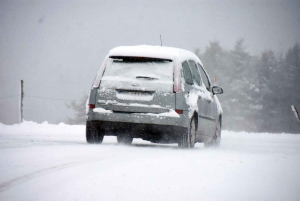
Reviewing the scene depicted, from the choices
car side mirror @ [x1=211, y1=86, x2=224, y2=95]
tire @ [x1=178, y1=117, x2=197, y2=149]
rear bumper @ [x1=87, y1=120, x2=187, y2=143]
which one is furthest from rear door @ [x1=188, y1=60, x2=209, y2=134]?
car side mirror @ [x1=211, y1=86, x2=224, y2=95]

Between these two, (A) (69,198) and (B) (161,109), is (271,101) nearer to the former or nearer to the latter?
(B) (161,109)

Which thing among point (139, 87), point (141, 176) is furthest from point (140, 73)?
point (141, 176)

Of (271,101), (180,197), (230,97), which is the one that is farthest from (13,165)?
(230,97)

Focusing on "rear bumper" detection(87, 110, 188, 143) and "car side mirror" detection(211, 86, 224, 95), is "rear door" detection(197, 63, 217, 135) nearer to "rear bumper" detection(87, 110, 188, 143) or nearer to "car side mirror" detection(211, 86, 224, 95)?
"car side mirror" detection(211, 86, 224, 95)

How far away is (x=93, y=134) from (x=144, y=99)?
1.15 m

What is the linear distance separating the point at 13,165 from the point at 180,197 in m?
2.43

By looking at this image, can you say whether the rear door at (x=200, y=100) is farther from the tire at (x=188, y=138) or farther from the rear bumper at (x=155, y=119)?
the rear bumper at (x=155, y=119)

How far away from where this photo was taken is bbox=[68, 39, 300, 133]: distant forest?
6284 centimetres

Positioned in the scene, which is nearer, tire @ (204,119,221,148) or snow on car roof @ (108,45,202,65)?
snow on car roof @ (108,45,202,65)

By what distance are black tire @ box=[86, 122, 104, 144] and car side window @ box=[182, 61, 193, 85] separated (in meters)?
1.80

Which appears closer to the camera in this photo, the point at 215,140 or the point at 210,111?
the point at 210,111

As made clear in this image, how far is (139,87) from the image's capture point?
10484 mm

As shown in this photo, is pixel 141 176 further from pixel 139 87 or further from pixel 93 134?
pixel 93 134

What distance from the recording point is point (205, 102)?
11.8 metres
